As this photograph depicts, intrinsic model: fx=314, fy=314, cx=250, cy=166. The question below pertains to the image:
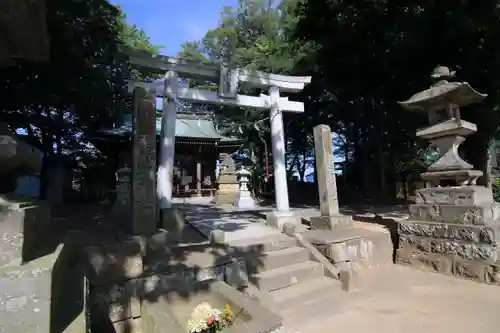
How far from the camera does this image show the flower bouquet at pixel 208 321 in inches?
119

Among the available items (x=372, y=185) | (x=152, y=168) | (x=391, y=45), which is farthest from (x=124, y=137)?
(x=372, y=185)

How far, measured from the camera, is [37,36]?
7.32 ft

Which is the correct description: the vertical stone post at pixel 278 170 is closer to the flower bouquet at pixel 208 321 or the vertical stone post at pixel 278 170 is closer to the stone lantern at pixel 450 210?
the stone lantern at pixel 450 210

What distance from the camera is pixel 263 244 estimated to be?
5.79 metres

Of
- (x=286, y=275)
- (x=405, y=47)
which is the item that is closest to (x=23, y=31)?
(x=286, y=275)

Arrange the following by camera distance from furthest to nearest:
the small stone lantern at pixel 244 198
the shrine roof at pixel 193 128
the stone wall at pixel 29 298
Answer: the shrine roof at pixel 193 128, the small stone lantern at pixel 244 198, the stone wall at pixel 29 298

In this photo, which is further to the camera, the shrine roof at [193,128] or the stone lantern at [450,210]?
the shrine roof at [193,128]

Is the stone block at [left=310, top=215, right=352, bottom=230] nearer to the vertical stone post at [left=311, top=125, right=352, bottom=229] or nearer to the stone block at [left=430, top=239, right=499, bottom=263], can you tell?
the vertical stone post at [left=311, top=125, right=352, bottom=229]

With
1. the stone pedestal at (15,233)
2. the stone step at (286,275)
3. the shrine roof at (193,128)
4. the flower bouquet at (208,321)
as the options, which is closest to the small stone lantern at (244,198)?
the shrine roof at (193,128)

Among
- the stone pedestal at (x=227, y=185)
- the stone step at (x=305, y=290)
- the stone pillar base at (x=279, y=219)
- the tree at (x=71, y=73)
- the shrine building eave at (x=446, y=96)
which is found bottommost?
the stone step at (x=305, y=290)

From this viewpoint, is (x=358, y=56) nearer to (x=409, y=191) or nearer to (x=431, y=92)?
(x=431, y=92)

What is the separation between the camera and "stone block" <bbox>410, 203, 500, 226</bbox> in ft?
18.8

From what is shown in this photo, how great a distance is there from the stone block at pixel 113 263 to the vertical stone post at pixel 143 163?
4.43 ft

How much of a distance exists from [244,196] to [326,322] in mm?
10530
